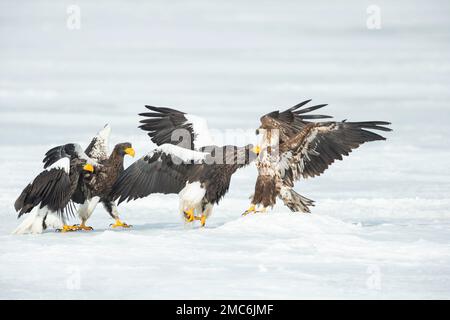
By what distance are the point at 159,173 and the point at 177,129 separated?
4.73ft

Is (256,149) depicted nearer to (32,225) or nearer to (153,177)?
(153,177)

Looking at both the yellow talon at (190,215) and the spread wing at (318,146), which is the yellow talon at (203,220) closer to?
the yellow talon at (190,215)

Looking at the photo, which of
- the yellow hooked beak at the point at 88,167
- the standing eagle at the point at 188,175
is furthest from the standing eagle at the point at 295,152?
the yellow hooked beak at the point at 88,167

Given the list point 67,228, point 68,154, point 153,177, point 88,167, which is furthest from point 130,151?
point 67,228

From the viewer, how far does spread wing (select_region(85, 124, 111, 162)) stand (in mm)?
9953

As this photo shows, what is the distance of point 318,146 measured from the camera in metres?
9.93

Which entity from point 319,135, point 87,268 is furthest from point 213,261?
point 319,135

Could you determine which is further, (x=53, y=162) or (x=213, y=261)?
(x=53, y=162)

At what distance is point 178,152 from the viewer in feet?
30.5

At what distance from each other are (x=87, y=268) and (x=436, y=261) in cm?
284

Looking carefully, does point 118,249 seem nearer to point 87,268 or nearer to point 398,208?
point 87,268

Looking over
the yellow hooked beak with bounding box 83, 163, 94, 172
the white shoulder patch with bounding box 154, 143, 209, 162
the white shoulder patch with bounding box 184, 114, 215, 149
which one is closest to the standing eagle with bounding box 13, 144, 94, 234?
the yellow hooked beak with bounding box 83, 163, 94, 172

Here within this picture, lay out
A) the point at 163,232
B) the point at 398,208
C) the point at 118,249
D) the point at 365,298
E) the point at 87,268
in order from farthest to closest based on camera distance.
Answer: the point at 398,208
the point at 163,232
the point at 118,249
the point at 87,268
the point at 365,298

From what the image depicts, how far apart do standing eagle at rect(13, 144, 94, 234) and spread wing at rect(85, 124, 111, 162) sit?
0.57 meters
